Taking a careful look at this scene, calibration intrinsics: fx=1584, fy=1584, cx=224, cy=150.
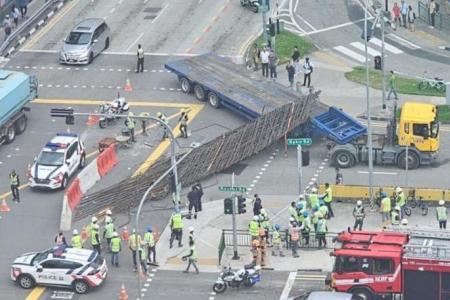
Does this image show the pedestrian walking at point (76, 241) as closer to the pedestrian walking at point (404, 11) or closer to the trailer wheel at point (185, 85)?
the trailer wheel at point (185, 85)

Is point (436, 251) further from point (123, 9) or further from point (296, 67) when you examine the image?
point (123, 9)

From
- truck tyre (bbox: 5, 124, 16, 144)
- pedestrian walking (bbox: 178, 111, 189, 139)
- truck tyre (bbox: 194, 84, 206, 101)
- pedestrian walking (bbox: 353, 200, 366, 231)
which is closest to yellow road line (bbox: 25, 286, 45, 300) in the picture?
pedestrian walking (bbox: 353, 200, 366, 231)

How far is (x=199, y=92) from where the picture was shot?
84.0m

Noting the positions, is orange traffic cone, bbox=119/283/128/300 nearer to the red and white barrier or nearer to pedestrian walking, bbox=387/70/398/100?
the red and white barrier

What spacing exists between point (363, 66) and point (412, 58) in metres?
3.21

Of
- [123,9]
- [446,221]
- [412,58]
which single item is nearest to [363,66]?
[412,58]

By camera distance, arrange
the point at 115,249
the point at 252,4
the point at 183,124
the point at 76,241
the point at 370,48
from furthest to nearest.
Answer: the point at 252,4
the point at 370,48
the point at 183,124
the point at 115,249
the point at 76,241

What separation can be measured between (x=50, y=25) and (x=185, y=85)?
15652 millimetres

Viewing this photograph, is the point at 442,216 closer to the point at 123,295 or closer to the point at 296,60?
the point at 123,295

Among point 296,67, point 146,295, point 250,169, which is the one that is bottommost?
point 146,295

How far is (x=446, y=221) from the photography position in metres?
67.9

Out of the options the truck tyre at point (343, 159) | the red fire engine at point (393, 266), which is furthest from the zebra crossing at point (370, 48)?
the red fire engine at point (393, 266)

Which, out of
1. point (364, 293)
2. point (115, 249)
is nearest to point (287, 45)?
point (115, 249)

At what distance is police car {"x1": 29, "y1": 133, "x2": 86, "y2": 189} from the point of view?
240 feet
